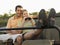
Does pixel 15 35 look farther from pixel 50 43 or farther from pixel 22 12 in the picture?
pixel 22 12

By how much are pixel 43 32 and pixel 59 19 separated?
129 centimetres

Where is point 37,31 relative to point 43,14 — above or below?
below

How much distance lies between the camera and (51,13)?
262 centimetres

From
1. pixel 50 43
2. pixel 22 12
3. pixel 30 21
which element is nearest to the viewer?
pixel 50 43

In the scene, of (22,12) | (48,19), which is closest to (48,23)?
(48,19)

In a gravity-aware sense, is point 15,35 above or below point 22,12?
below

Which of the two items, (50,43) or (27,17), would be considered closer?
(50,43)

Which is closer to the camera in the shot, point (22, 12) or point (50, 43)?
point (50, 43)

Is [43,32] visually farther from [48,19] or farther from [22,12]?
[22,12]

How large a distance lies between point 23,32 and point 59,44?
570 mm

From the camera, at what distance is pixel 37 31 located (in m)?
2.57

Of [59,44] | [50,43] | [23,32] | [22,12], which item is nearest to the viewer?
[59,44]

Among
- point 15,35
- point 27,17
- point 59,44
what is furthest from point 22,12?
point 59,44

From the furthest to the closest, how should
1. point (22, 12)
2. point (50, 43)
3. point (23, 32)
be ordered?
point (22, 12), point (23, 32), point (50, 43)
